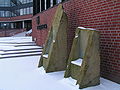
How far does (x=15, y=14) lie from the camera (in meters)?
51.8

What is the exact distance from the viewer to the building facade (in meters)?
47.7

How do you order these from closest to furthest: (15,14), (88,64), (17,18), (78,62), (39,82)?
(88,64), (78,62), (39,82), (17,18), (15,14)

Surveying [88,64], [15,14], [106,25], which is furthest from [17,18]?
[88,64]

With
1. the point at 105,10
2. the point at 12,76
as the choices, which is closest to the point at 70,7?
the point at 105,10

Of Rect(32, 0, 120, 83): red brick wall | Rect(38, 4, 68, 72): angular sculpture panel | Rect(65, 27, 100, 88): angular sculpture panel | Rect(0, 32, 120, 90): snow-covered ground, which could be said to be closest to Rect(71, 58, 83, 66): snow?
Rect(65, 27, 100, 88): angular sculpture panel

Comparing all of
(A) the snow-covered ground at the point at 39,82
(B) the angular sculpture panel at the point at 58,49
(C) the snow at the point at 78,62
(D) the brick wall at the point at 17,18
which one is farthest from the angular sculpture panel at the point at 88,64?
(D) the brick wall at the point at 17,18

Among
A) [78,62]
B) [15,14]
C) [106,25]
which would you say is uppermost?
[15,14]

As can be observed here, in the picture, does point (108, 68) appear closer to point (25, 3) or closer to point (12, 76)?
point (12, 76)

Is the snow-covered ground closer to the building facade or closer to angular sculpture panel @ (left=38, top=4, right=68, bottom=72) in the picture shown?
angular sculpture panel @ (left=38, top=4, right=68, bottom=72)

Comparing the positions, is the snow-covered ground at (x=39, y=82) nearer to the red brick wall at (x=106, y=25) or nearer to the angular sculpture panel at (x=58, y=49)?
the angular sculpture panel at (x=58, y=49)

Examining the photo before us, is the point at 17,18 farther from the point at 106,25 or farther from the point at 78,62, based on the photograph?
the point at 78,62

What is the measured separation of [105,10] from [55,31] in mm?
2035

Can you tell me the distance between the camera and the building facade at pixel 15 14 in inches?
1877

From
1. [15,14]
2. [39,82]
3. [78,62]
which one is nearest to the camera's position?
[78,62]
